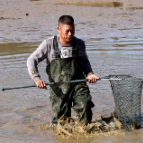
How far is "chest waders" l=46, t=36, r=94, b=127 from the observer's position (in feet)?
14.5

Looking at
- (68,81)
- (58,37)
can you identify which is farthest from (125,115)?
(58,37)

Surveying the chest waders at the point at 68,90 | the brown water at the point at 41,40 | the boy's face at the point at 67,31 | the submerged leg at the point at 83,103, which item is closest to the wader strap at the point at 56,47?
the chest waders at the point at 68,90

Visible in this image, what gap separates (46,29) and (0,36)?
82.7 inches

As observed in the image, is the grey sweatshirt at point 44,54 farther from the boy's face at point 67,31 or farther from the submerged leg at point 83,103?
the submerged leg at point 83,103

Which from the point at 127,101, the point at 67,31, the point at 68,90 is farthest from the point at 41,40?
the point at 67,31

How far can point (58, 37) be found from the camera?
14.8 ft

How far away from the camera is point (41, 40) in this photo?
1191 centimetres

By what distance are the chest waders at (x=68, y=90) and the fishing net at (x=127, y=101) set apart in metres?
0.49

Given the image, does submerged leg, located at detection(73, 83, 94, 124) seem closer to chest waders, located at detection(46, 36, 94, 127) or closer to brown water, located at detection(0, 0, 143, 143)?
chest waders, located at detection(46, 36, 94, 127)

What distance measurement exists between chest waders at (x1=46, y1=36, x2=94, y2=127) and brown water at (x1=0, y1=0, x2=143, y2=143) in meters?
0.37

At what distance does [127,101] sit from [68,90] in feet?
2.90

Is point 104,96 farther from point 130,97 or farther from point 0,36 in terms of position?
point 0,36

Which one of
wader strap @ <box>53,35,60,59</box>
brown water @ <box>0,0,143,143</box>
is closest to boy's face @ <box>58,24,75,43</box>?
wader strap @ <box>53,35,60,59</box>

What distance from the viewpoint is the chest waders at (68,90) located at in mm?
4426
